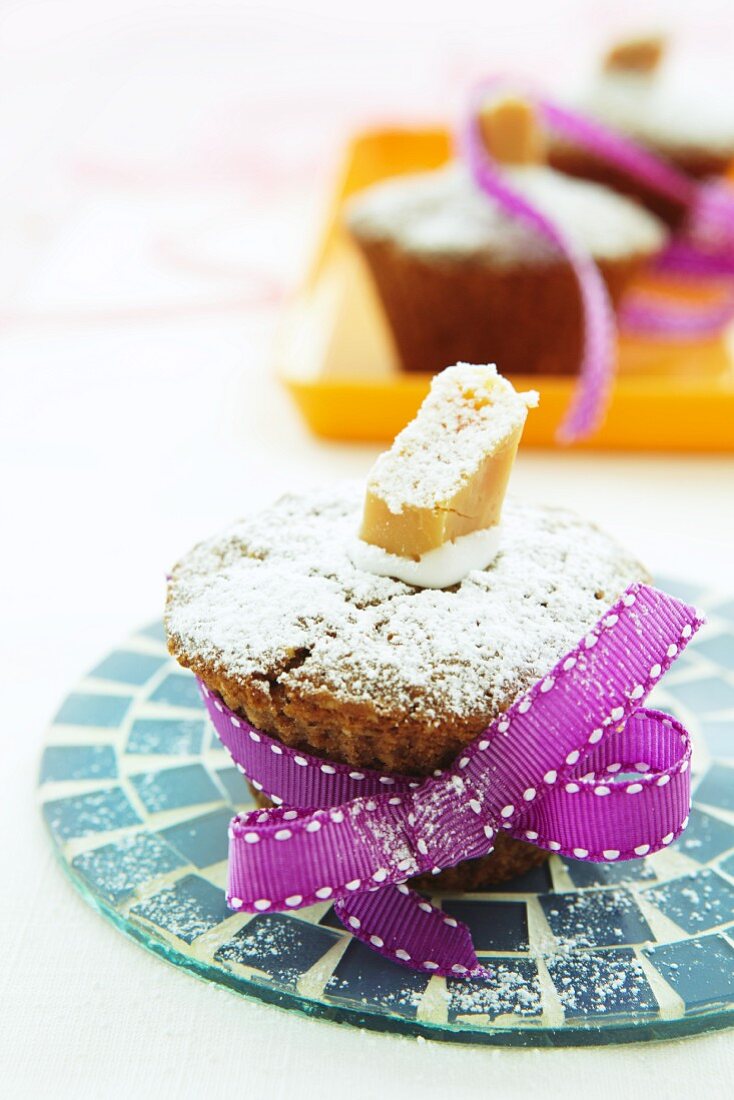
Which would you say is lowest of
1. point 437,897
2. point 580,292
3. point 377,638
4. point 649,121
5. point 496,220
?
point 437,897

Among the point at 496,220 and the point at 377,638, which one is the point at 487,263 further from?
the point at 377,638

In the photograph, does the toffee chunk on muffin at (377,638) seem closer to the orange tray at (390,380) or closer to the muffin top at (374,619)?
the muffin top at (374,619)

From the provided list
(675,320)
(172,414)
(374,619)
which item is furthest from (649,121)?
(374,619)

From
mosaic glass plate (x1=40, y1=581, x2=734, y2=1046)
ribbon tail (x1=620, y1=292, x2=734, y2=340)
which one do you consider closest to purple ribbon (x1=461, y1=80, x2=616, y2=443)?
ribbon tail (x1=620, y1=292, x2=734, y2=340)

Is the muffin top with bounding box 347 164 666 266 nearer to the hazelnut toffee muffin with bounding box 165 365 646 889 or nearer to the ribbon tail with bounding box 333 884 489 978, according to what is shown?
the hazelnut toffee muffin with bounding box 165 365 646 889

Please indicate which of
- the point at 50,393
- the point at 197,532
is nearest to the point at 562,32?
the point at 50,393

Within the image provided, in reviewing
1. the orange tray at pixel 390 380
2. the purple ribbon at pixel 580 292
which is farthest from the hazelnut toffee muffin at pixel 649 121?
the purple ribbon at pixel 580 292

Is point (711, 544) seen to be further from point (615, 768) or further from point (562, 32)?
A: point (562, 32)
